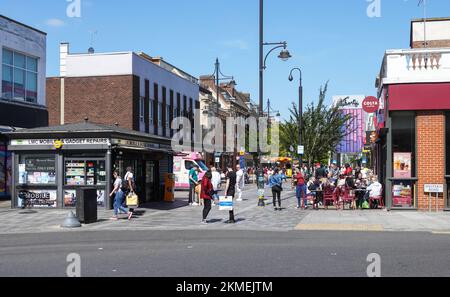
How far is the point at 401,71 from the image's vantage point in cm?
2053

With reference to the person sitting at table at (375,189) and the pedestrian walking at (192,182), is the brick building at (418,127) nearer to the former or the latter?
the person sitting at table at (375,189)

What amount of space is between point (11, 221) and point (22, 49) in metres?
13.6

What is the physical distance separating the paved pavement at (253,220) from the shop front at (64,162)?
86 centimetres

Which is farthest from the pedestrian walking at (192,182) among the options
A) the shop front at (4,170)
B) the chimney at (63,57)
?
the chimney at (63,57)

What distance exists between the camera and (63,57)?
42.1 meters

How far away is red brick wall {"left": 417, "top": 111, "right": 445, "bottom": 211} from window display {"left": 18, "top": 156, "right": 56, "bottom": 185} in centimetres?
1409

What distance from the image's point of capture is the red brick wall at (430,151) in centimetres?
2020

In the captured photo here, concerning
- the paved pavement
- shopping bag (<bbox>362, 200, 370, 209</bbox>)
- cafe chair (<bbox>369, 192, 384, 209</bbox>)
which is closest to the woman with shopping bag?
the paved pavement

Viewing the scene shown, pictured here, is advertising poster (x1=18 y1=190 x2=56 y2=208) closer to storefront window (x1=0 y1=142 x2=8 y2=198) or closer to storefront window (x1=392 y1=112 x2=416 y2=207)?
storefront window (x1=0 y1=142 x2=8 y2=198)

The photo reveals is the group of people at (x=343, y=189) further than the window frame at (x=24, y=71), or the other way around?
the window frame at (x=24, y=71)

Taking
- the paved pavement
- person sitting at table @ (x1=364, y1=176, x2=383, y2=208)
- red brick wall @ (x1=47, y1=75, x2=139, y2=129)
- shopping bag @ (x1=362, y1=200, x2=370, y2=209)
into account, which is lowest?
the paved pavement

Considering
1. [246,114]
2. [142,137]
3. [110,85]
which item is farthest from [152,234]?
[246,114]

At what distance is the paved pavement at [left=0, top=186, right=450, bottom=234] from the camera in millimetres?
15945
